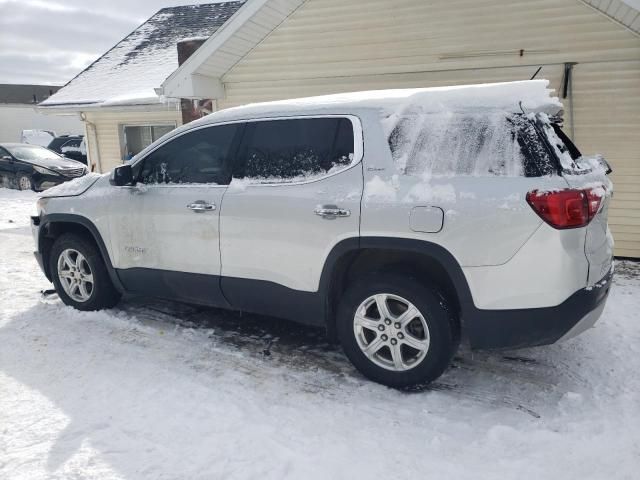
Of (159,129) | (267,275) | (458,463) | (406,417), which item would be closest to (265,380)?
(267,275)

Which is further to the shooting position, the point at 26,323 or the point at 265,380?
the point at 26,323

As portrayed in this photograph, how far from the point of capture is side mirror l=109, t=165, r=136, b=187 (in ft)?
14.2

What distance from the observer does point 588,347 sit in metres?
4.03

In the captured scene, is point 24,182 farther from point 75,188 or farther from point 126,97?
point 75,188

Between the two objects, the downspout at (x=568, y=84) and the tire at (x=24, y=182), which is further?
the tire at (x=24, y=182)

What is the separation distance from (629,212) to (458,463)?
20.0 ft

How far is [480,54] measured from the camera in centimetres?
768

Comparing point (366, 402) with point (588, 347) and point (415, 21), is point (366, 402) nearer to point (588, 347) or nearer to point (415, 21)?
point (588, 347)

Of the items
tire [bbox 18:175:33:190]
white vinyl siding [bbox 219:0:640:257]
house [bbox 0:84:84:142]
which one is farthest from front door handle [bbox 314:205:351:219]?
house [bbox 0:84:84:142]

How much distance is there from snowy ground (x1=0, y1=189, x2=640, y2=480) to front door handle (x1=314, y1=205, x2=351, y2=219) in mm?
1161

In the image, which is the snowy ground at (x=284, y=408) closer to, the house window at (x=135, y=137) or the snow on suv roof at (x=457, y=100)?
the snow on suv roof at (x=457, y=100)

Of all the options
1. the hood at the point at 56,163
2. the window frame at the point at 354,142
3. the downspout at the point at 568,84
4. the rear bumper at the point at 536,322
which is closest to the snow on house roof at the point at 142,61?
the hood at the point at 56,163

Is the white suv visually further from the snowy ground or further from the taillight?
the snowy ground

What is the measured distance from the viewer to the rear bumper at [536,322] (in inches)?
117
